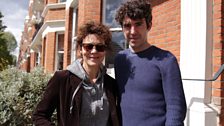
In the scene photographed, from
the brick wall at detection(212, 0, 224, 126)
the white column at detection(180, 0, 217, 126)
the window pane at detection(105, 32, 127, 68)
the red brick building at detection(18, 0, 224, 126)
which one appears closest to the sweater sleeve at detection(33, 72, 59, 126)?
the red brick building at detection(18, 0, 224, 126)

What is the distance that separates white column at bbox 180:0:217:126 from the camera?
3428 millimetres

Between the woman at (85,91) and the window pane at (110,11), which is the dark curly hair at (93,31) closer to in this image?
the woman at (85,91)

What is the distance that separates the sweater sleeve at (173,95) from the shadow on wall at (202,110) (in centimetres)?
163

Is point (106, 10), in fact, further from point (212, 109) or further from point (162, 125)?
point (162, 125)

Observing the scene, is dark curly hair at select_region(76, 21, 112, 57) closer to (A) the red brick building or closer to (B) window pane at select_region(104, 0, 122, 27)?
(A) the red brick building

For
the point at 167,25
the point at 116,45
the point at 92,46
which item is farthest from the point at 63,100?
the point at 116,45

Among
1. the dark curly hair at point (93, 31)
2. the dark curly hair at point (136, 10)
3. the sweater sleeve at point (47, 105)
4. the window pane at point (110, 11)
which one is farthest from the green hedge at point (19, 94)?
the dark curly hair at point (136, 10)

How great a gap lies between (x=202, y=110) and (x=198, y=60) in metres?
0.64

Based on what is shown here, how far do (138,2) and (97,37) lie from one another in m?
0.42

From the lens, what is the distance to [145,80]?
1.97 metres

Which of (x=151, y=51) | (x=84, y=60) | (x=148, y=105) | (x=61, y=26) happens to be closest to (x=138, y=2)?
(x=151, y=51)

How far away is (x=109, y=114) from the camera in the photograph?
214 cm

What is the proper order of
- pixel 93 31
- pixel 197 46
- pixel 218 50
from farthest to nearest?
pixel 197 46 < pixel 218 50 < pixel 93 31

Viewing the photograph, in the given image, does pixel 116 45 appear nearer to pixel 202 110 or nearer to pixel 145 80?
pixel 202 110
